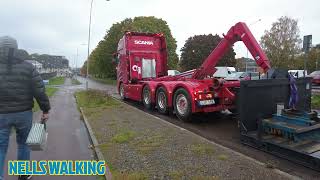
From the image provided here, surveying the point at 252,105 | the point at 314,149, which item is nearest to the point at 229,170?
the point at 314,149

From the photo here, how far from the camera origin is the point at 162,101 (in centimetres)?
1277

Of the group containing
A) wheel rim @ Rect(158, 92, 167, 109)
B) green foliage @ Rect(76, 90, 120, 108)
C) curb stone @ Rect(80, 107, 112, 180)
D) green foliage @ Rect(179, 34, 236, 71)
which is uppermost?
green foliage @ Rect(179, 34, 236, 71)

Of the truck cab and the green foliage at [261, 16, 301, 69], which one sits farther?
the green foliage at [261, 16, 301, 69]

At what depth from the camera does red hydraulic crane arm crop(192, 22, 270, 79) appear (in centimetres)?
1000

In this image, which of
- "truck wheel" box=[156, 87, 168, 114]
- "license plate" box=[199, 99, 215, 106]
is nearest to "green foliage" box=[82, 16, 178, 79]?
"truck wheel" box=[156, 87, 168, 114]

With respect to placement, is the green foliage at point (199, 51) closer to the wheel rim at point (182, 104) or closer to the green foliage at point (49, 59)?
the wheel rim at point (182, 104)

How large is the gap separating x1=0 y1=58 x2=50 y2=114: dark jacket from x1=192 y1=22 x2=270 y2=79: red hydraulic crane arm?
6881 mm

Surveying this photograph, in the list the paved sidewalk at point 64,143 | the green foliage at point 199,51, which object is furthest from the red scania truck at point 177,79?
the green foliage at point 199,51

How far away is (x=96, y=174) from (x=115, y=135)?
297 centimetres

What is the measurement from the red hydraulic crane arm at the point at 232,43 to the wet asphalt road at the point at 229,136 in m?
1.50

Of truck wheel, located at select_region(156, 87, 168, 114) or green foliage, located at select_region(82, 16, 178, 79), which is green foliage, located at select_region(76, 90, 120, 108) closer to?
truck wheel, located at select_region(156, 87, 168, 114)

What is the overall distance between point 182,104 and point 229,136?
253cm

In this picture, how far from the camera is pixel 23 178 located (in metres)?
5.18

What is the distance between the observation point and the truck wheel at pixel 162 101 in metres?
12.3
